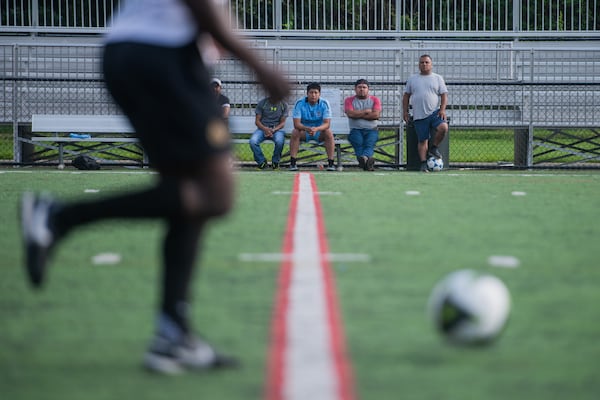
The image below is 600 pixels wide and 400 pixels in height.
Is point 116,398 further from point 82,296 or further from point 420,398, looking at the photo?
point 82,296

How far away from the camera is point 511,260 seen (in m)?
6.23

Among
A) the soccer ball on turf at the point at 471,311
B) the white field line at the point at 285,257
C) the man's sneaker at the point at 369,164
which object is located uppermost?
the soccer ball on turf at the point at 471,311

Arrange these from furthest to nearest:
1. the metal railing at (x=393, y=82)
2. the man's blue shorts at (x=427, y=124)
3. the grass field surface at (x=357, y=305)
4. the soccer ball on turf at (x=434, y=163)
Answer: the metal railing at (x=393, y=82)
the man's blue shorts at (x=427, y=124)
the soccer ball on turf at (x=434, y=163)
the grass field surface at (x=357, y=305)

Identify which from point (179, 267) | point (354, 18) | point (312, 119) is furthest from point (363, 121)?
point (179, 267)

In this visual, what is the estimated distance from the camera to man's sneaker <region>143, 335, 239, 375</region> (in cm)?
367

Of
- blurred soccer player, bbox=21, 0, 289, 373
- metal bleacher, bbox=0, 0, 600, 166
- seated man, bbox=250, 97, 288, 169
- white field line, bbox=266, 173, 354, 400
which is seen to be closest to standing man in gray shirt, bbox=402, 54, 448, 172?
metal bleacher, bbox=0, 0, 600, 166

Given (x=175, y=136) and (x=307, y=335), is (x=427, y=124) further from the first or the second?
(x=175, y=136)

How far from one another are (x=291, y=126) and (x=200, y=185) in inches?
568

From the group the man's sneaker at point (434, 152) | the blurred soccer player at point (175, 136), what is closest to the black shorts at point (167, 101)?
the blurred soccer player at point (175, 136)

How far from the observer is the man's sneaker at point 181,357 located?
3674mm

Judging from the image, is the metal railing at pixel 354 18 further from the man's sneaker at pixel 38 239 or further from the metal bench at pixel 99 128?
the man's sneaker at pixel 38 239

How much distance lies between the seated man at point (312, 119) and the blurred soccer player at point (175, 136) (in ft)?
43.7

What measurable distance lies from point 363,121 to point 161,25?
13728 millimetres

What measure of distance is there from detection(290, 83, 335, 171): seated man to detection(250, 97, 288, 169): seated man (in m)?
0.22
